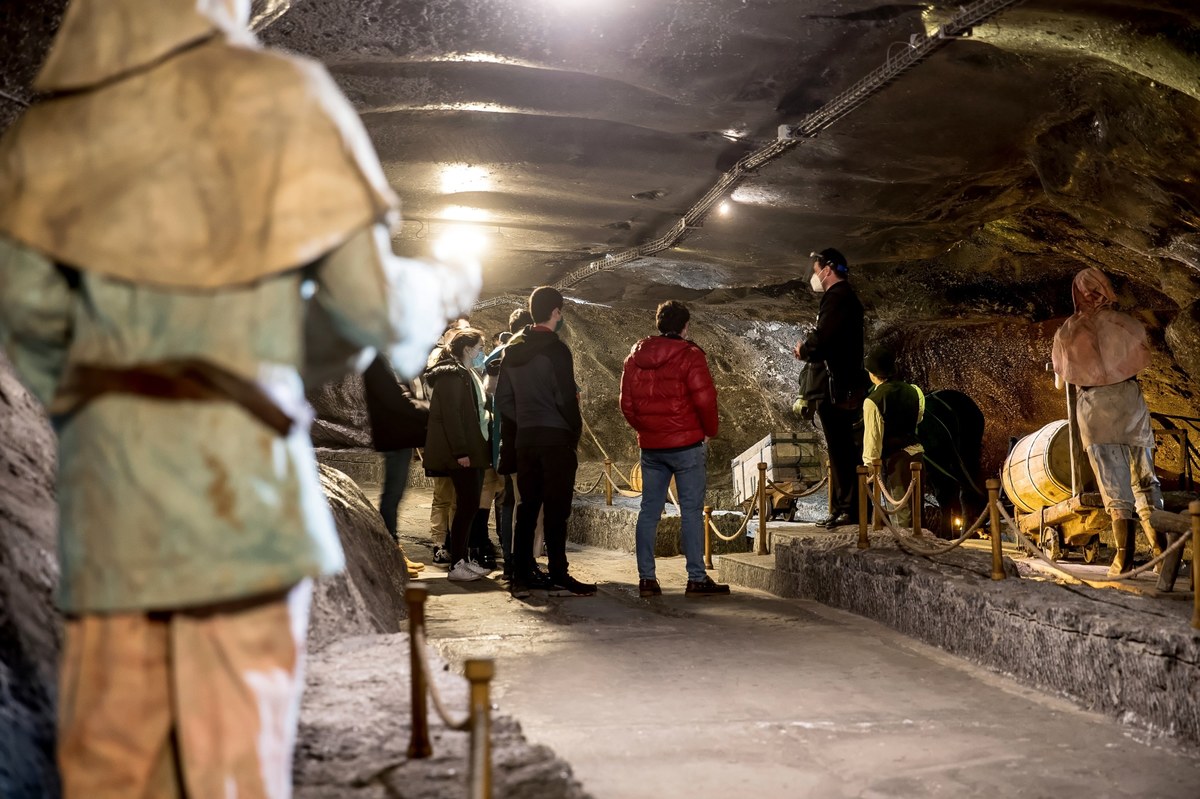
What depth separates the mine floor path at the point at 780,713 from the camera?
11.8 feet

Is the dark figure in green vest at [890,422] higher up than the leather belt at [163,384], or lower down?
higher up

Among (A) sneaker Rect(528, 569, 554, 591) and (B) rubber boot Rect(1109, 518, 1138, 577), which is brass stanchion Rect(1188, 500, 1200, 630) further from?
(A) sneaker Rect(528, 569, 554, 591)

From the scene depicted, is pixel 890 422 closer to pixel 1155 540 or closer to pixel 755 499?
pixel 755 499

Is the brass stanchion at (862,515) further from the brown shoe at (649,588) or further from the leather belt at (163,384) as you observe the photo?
the leather belt at (163,384)

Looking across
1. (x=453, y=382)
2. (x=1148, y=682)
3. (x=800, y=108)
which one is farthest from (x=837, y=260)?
(x=1148, y=682)

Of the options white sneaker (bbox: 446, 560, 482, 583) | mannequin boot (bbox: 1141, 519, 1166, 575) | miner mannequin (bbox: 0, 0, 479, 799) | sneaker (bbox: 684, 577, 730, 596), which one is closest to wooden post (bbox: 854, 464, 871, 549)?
sneaker (bbox: 684, 577, 730, 596)

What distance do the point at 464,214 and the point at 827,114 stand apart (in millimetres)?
3992

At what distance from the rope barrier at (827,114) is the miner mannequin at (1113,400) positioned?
1.61 metres

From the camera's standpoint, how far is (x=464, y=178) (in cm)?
837

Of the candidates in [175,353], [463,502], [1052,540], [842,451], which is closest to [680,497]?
[463,502]

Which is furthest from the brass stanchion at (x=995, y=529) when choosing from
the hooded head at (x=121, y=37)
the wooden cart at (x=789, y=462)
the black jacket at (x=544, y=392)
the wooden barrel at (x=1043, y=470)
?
the wooden cart at (x=789, y=462)

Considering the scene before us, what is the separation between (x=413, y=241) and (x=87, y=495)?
919 centimetres

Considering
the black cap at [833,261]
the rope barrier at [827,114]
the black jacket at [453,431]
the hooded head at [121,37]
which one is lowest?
the black jacket at [453,431]

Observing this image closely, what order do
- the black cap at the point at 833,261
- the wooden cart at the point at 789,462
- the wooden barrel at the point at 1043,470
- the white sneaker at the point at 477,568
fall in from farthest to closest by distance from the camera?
1. the wooden cart at the point at 789,462
2. the wooden barrel at the point at 1043,470
3. the white sneaker at the point at 477,568
4. the black cap at the point at 833,261
